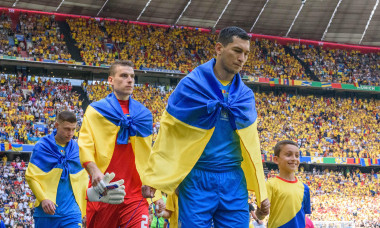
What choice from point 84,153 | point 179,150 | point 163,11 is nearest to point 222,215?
point 179,150

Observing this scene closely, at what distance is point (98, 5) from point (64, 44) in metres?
3.84

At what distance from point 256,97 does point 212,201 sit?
35.8 metres

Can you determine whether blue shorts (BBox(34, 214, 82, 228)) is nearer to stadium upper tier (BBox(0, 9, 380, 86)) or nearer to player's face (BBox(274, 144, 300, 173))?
player's face (BBox(274, 144, 300, 173))

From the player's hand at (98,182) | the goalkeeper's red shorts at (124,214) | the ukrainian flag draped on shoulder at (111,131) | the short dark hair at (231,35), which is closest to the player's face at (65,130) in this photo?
the ukrainian flag draped on shoulder at (111,131)

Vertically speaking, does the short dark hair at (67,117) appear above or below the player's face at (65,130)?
above

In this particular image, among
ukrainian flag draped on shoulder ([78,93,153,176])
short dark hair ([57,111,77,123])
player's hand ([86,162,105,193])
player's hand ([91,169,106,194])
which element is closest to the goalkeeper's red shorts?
ukrainian flag draped on shoulder ([78,93,153,176])

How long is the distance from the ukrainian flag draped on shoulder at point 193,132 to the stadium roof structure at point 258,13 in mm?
32723

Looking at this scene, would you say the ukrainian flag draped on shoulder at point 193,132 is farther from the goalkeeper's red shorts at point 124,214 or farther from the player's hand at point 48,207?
the player's hand at point 48,207

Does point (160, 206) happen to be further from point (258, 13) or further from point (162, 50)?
point (258, 13)

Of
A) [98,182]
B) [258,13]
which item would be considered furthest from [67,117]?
[258,13]

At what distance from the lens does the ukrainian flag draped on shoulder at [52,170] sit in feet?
23.3

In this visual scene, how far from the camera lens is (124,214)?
5.77 metres

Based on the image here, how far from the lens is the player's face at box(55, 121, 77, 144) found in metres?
7.27

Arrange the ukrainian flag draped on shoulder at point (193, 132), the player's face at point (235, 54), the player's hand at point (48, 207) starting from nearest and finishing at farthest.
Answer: the ukrainian flag draped on shoulder at point (193, 132)
the player's face at point (235, 54)
the player's hand at point (48, 207)
